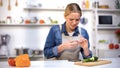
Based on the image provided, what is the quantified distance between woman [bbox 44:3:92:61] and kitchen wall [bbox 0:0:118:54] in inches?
47.6

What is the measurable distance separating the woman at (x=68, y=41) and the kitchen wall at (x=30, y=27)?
1.21 metres

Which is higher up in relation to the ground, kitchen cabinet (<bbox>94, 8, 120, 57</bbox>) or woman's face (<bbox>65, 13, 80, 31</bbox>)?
woman's face (<bbox>65, 13, 80, 31</bbox>)

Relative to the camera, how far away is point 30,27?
10.0 ft

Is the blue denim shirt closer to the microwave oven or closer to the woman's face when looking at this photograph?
the woman's face

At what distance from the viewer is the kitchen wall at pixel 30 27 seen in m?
3.01

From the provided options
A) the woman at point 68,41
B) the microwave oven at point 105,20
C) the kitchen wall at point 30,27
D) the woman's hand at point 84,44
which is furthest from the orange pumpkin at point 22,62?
the microwave oven at point 105,20

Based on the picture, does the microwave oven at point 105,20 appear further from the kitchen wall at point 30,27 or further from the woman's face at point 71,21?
the woman's face at point 71,21

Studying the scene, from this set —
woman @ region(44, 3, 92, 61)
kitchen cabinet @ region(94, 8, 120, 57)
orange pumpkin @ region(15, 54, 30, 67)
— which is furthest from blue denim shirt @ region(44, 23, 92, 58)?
kitchen cabinet @ region(94, 8, 120, 57)

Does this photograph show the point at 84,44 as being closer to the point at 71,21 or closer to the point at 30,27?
the point at 71,21

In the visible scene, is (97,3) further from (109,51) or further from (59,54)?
(59,54)

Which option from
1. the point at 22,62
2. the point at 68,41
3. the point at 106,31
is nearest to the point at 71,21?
the point at 68,41

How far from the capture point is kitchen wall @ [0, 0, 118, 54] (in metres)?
3.01

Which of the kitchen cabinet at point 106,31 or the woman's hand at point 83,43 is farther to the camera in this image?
the kitchen cabinet at point 106,31

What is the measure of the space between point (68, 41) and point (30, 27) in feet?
4.48
